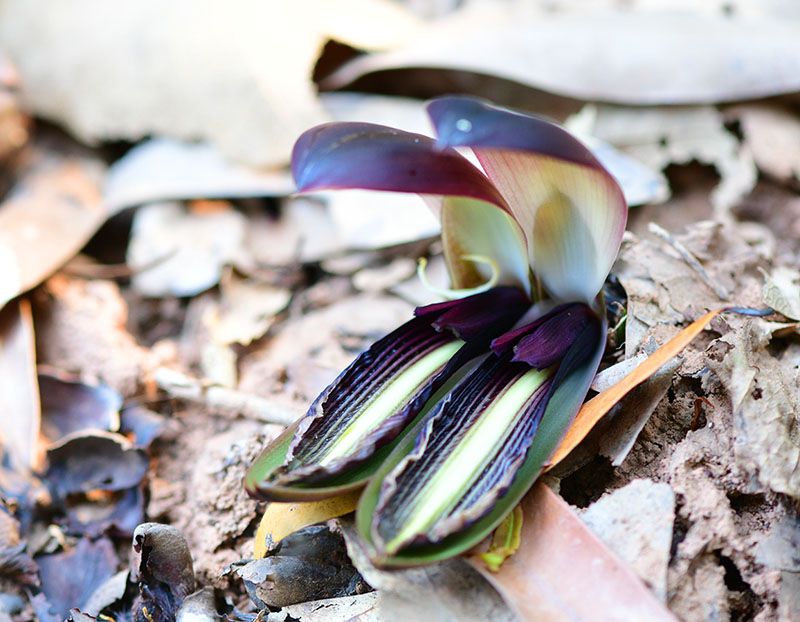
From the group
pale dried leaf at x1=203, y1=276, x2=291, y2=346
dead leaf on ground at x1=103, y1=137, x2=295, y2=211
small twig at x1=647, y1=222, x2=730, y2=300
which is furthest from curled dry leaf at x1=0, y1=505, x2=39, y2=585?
small twig at x1=647, y1=222, x2=730, y2=300

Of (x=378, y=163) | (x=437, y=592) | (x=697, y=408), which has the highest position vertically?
(x=378, y=163)

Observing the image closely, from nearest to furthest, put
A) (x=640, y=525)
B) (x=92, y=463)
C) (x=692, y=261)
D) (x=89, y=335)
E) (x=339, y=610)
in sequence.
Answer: (x=640, y=525), (x=339, y=610), (x=692, y=261), (x=92, y=463), (x=89, y=335)

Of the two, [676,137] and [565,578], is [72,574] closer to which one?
[565,578]

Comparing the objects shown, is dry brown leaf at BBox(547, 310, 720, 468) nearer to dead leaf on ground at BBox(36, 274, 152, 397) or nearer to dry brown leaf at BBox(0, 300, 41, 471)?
dead leaf on ground at BBox(36, 274, 152, 397)

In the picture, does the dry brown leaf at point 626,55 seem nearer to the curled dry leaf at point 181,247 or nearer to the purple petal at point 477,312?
the curled dry leaf at point 181,247

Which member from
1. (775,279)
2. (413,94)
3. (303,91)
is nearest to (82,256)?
(303,91)

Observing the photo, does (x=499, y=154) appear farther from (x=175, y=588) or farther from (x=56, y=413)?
(x=56, y=413)

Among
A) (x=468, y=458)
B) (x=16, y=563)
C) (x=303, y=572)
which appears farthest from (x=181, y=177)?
(x=468, y=458)
